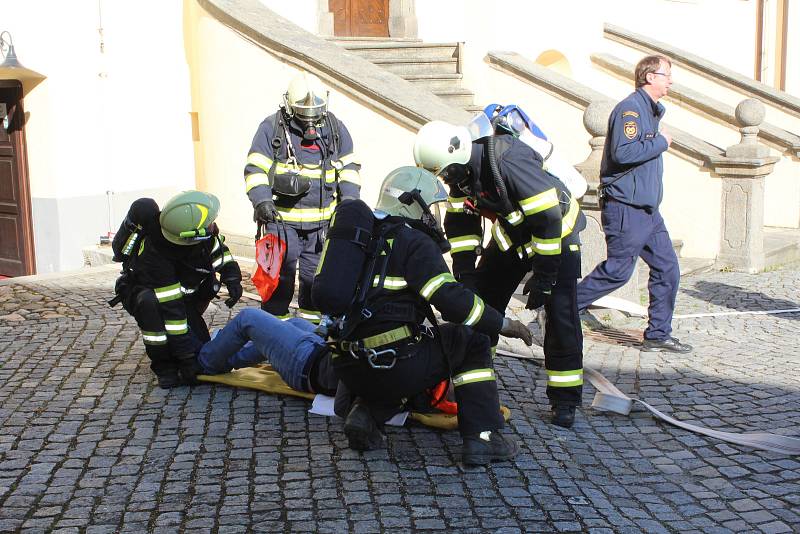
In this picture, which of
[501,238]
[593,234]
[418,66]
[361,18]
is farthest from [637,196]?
[361,18]

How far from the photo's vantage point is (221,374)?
6215mm

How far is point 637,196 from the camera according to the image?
7137mm

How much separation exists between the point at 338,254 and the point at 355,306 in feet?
0.88

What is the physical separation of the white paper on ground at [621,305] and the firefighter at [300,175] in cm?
244

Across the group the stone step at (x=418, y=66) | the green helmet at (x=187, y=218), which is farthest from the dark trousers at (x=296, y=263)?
the stone step at (x=418, y=66)

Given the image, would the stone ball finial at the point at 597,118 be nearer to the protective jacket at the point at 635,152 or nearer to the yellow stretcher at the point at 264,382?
the protective jacket at the point at 635,152

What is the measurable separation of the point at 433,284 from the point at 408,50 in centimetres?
919

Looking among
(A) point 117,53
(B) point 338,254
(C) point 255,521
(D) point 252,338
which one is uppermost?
(A) point 117,53

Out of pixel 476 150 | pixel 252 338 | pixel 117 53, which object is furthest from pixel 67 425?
pixel 117 53

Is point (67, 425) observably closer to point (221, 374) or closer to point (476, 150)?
point (221, 374)

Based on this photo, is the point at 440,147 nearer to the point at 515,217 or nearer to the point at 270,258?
the point at 515,217

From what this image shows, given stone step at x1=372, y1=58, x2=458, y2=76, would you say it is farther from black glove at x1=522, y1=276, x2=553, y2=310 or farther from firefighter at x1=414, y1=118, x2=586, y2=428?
black glove at x1=522, y1=276, x2=553, y2=310

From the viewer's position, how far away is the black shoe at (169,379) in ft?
20.2

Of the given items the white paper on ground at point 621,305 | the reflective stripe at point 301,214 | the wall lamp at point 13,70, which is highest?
the wall lamp at point 13,70
